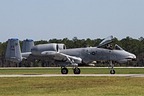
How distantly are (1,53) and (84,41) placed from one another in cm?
2679

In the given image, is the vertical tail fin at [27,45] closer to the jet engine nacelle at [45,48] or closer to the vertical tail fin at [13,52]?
the vertical tail fin at [13,52]

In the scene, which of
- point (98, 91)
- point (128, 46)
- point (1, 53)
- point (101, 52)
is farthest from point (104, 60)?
point (1, 53)

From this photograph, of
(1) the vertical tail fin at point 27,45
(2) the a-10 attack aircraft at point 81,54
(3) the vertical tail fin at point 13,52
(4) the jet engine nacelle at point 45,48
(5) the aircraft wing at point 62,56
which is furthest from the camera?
(1) the vertical tail fin at point 27,45

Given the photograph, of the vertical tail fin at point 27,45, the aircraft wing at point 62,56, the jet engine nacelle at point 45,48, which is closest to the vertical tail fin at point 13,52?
the jet engine nacelle at point 45,48

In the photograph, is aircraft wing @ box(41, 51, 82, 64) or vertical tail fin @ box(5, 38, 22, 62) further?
vertical tail fin @ box(5, 38, 22, 62)

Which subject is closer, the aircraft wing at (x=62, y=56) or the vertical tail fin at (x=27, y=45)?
the aircraft wing at (x=62, y=56)

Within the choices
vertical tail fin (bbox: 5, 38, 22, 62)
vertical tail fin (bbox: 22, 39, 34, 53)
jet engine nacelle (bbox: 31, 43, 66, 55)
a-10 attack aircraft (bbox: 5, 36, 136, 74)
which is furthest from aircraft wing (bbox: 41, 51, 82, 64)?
vertical tail fin (bbox: 22, 39, 34, 53)

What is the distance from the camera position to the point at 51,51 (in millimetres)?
47156

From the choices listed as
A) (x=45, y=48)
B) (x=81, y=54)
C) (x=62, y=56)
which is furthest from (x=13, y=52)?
(x=81, y=54)

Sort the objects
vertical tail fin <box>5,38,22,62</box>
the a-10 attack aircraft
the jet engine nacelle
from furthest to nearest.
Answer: vertical tail fin <box>5,38,22,62</box> < the jet engine nacelle < the a-10 attack aircraft

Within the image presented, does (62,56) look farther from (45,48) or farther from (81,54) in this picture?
(45,48)

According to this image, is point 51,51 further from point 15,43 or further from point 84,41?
point 84,41

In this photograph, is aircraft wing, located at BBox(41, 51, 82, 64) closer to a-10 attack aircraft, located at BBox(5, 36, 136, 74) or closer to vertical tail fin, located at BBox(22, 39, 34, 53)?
a-10 attack aircraft, located at BBox(5, 36, 136, 74)

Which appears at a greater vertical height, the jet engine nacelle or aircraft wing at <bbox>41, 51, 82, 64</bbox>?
the jet engine nacelle
